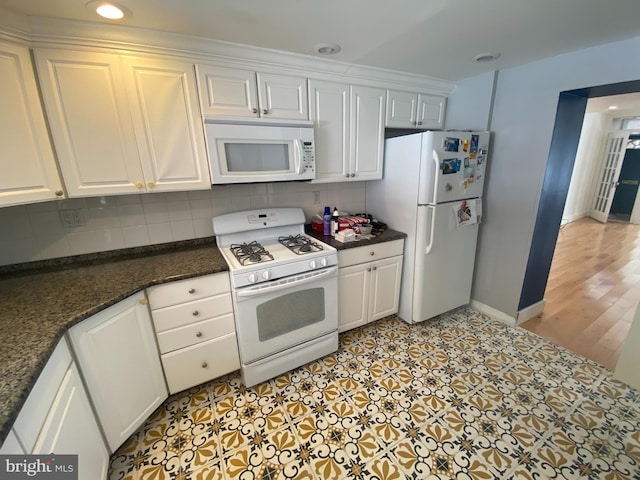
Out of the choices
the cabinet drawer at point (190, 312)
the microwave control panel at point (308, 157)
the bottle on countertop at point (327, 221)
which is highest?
the microwave control panel at point (308, 157)

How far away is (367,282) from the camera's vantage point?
91.1 inches

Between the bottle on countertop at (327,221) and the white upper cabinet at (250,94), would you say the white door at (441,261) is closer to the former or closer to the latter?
the bottle on countertop at (327,221)

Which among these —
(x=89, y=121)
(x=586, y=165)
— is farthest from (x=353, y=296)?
(x=586, y=165)

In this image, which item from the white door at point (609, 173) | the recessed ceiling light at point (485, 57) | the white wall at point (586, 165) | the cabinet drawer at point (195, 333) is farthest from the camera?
the white door at point (609, 173)

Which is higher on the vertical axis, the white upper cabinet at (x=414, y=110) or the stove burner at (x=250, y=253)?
the white upper cabinet at (x=414, y=110)

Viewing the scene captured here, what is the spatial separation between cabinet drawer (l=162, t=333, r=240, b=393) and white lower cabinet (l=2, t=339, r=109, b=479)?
0.45m

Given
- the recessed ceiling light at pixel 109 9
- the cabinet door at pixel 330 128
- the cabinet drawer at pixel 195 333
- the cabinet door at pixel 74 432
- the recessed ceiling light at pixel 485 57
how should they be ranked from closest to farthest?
the cabinet door at pixel 74 432, the recessed ceiling light at pixel 109 9, the cabinet drawer at pixel 195 333, the recessed ceiling light at pixel 485 57, the cabinet door at pixel 330 128

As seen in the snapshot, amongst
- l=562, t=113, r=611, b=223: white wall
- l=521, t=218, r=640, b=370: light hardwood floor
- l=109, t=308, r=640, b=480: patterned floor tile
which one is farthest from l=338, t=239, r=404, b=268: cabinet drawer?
l=562, t=113, r=611, b=223: white wall

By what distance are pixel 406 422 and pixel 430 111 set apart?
2.56 metres

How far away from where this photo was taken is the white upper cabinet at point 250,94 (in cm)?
169

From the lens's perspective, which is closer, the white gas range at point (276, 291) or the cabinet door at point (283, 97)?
the white gas range at point (276, 291)

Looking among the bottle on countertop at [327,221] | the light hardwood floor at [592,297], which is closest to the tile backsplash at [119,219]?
the bottle on countertop at [327,221]

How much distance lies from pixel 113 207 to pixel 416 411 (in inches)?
95.1

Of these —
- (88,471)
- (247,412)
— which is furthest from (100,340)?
(247,412)
